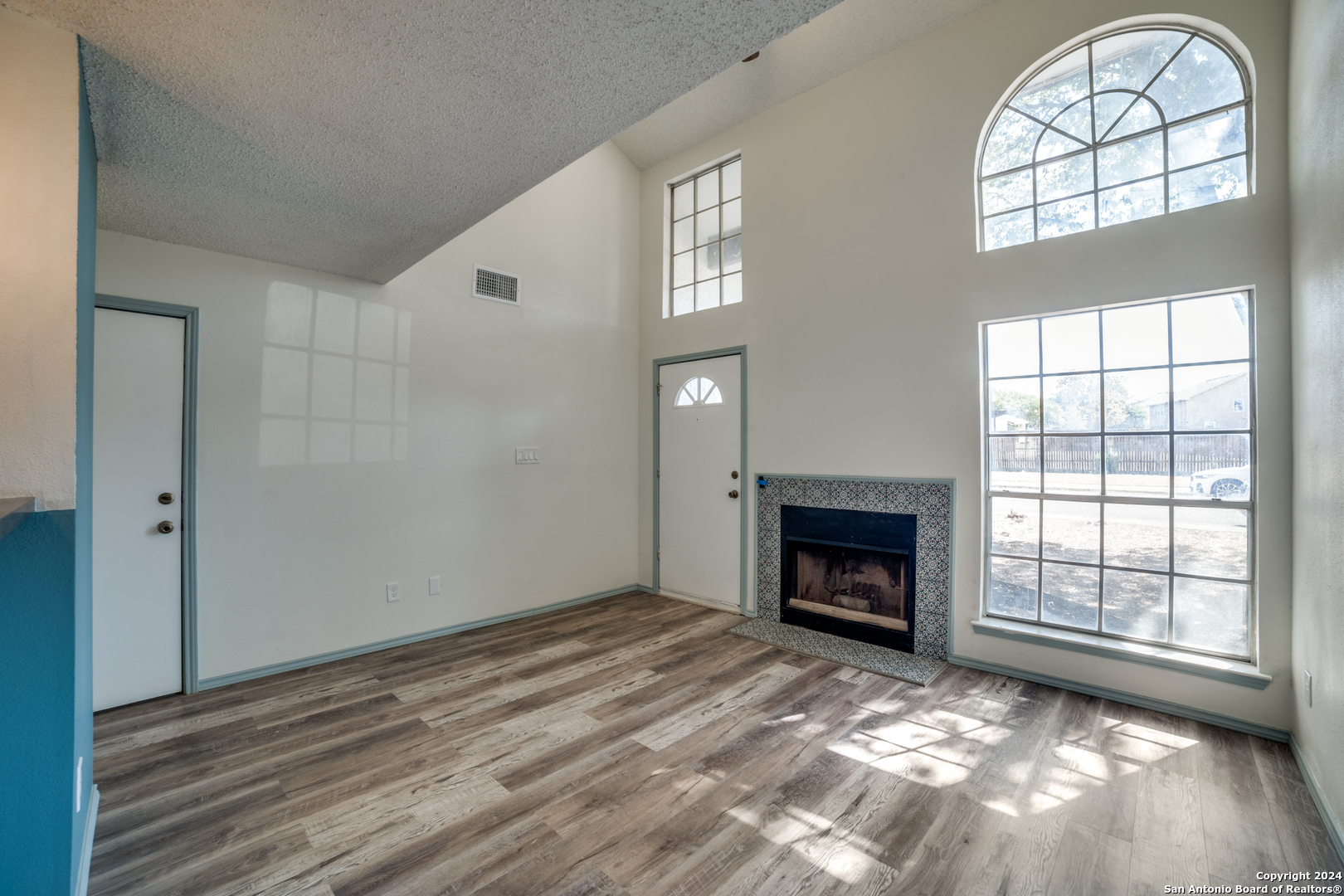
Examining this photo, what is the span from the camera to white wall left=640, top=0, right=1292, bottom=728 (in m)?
2.47

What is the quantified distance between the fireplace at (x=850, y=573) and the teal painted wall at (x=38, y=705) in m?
3.58

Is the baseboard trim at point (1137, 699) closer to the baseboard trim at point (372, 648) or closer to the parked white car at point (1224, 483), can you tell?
the parked white car at point (1224, 483)

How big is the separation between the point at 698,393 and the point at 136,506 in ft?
11.6

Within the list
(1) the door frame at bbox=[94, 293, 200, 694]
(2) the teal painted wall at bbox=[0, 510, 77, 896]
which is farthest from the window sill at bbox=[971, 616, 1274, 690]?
(1) the door frame at bbox=[94, 293, 200, 694]

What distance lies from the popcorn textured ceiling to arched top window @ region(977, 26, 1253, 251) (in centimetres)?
252

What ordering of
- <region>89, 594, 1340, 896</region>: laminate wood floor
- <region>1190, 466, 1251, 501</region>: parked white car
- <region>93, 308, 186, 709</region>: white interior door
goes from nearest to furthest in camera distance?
<region>89, 594, 1340, 896</region>: laminate wood floor
<region>1190, 466, 1251, 501</region>: parked white car
<region>93, 308, 186, 709</region>: white interior door

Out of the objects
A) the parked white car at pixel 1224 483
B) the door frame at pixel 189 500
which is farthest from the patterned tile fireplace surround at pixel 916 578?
the door frame at pixel 189 500

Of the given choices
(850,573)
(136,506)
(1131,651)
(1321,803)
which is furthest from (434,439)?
(1321,803)

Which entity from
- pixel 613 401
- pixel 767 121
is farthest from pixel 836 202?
pixel 613 401

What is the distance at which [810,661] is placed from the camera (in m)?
3.38

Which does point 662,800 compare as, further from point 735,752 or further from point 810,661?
point 810,661

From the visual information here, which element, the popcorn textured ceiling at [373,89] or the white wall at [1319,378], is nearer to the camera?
the popcorn textured ceiling at [373,89]

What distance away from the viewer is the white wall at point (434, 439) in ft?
9.83

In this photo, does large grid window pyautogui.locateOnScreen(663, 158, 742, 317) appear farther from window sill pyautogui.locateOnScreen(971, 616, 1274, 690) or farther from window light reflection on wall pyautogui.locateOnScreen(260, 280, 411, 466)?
window sill pyautogui.locateOnScreen(971, 616, 1274, 690)
